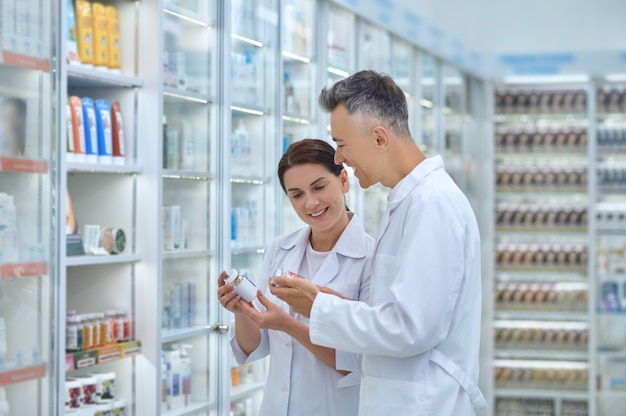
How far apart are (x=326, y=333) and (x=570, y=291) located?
295 inches

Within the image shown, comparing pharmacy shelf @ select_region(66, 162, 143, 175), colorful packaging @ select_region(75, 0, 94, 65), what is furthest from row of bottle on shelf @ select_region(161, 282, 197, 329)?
colorful packaging @ select_region(75, 0, 94, 65)

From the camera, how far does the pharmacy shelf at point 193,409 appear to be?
4.50 metres

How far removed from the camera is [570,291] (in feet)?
31.0

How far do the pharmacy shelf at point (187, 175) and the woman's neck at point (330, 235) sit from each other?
1501 millimetres

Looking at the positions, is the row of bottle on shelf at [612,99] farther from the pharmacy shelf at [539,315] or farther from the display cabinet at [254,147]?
the display cabinet at [254,147]

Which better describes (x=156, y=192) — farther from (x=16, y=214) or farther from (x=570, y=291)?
(x=570, y=291)

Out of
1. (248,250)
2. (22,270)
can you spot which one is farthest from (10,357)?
(248,250)

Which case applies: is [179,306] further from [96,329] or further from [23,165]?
[23,165]

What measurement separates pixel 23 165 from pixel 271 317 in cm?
119

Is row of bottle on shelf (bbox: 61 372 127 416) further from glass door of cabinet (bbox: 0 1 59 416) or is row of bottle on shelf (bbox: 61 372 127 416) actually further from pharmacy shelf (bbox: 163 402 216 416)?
glass door of cabinet (bbox: 0 1 59 416)

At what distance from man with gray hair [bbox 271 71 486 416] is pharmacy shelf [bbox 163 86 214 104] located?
1.96 m

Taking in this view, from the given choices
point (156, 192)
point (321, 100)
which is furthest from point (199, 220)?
point (321, 100)

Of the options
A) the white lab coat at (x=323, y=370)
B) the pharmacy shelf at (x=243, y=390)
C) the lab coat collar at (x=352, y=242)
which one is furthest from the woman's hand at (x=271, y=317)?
Answer: the pharmacy shelf at (x=243, y=390)

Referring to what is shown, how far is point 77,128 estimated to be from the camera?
4.04m
